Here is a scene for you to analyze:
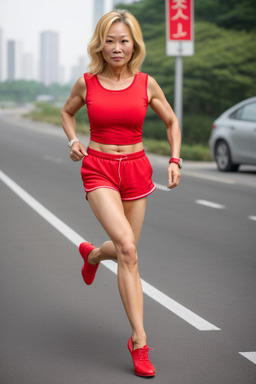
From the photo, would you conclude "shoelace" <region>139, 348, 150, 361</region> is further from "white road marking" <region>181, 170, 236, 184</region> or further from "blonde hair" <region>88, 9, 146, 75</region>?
"white road marking" <region>181, 170, 236, 184</region>

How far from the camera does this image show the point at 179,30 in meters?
22.5

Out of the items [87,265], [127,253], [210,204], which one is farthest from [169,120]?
[210,204]

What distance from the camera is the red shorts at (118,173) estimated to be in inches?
191

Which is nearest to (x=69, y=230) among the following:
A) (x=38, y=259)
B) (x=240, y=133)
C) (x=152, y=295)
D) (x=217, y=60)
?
(x=38, y=259)

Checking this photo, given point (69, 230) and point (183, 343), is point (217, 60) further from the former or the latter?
point (183, 343)

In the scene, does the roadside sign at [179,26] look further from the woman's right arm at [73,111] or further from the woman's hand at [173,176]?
the woman's hand at [173,176]

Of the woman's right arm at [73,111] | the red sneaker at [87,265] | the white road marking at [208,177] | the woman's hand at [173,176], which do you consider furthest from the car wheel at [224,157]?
the woman's hand at [173,176]

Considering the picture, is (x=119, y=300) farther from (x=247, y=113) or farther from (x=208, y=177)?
(x=247, y=113)

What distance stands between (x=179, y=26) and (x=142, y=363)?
737 inches

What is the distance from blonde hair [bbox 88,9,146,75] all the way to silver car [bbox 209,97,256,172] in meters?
11.9

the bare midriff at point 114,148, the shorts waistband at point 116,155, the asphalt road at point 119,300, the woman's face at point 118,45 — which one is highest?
the woman's face at point 118,45

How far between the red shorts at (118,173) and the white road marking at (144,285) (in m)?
1.08

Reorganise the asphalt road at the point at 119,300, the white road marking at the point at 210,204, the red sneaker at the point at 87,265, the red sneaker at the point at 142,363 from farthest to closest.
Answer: the white road marking at the point at 210,204 → the red sneaker at the point at 87,265 → the asphalt road at the point at 119,300 → the red sneaker at the point at 142,363

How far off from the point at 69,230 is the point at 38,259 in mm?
1825
